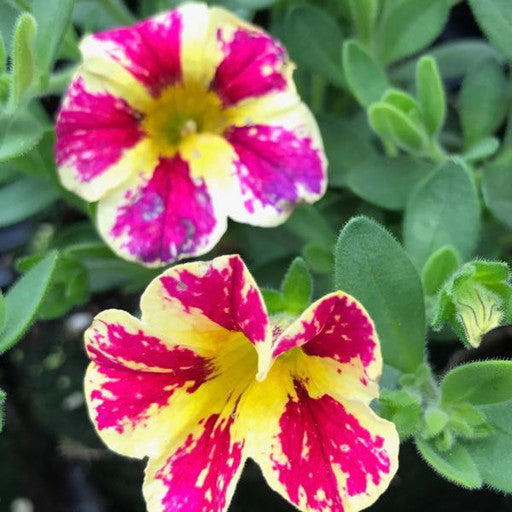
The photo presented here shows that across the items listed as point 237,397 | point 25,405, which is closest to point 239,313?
point 237,397

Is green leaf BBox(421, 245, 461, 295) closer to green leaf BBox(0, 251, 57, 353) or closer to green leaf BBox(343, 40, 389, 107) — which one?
green leaf BBox(343, 40, 389, 107)

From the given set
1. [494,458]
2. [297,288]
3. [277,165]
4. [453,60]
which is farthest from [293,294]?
[453,60]

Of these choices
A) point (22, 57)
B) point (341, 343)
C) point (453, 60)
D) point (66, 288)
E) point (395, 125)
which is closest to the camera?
point (341, 343)

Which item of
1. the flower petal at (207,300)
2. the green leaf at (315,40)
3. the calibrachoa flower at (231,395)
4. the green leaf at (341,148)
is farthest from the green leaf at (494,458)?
the green leaf at (315,40)

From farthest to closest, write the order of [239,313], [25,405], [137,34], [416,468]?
[25,405] < [416,468] < [137,34] < [239,313]

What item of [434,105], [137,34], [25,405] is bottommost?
[25,405]

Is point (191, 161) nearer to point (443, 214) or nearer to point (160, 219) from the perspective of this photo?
point (160, 219)

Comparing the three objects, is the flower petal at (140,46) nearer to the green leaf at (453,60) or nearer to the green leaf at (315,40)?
the green leaf at (315,40)

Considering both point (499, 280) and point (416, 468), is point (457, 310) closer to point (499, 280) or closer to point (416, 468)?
point (499, 280)
